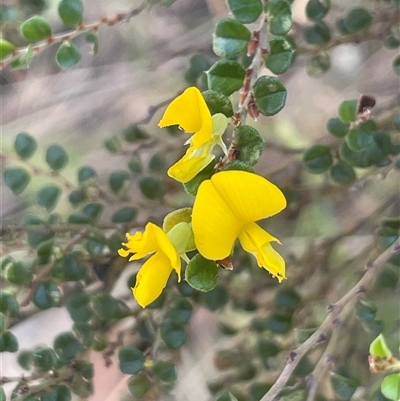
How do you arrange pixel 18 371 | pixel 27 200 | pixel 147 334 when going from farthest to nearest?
pixel 27 200 < pixel 18 371 < pixel 147 334

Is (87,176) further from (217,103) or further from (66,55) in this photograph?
(217,103)

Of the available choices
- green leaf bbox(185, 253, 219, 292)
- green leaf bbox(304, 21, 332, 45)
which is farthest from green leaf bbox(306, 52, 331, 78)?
green leaf bbox(185, 253, 219, 292)

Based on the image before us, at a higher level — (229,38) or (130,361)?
(229,38)

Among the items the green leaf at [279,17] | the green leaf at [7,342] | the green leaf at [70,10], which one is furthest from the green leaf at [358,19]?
the green leaf at [7,342]

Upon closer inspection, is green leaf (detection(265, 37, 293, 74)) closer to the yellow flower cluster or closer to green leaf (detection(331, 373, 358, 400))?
the yellow flower cluster

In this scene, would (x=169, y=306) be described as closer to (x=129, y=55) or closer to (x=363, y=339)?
(x=363, y=339)

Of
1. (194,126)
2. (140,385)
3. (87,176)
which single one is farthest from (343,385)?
(87,176)

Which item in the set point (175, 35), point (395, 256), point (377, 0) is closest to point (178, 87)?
point (175, 35)
